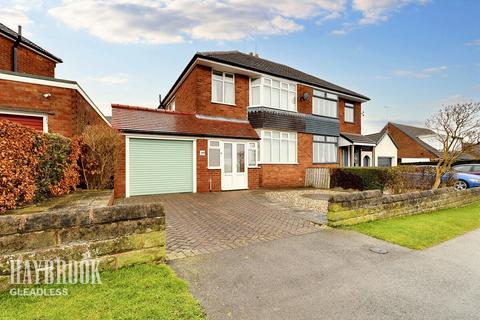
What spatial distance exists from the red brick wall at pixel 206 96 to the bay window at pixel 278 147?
197 cm

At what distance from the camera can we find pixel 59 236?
9.68ft

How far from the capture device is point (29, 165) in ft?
16.8

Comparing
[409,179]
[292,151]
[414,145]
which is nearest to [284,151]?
[292,151]

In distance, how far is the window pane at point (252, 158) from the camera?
45.1 feet

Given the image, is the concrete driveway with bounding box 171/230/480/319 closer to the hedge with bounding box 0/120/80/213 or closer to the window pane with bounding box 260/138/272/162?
the hedge with bounding box 0/120/80/213

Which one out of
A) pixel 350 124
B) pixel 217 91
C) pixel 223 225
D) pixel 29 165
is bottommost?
pixel 223 225

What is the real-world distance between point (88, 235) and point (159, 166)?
26.9 feet

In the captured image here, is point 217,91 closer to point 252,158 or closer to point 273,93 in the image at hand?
point 273,93

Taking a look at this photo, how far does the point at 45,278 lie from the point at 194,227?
3.19 metres

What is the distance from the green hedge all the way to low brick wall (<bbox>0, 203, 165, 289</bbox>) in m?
12.1

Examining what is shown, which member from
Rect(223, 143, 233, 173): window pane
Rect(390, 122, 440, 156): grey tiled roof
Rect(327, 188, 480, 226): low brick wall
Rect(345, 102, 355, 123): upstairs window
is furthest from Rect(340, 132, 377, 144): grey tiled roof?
Rect(390, 122, 440, 156): grey tiled roof

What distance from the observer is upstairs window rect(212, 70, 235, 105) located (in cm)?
1359

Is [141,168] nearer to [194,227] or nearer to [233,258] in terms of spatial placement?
[194,227]

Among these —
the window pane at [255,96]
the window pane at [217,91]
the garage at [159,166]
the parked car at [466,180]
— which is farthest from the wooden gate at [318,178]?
the garage at [159,166]
